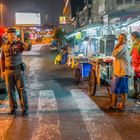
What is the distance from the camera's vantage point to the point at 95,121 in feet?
24.1

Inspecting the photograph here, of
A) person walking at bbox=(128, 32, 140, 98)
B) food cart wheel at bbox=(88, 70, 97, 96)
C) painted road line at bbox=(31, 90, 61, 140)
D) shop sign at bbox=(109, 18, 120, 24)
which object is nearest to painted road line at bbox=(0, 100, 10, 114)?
painted road line at bbox=(31, 90, 61, 140)

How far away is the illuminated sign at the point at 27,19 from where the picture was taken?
96188 millimetres

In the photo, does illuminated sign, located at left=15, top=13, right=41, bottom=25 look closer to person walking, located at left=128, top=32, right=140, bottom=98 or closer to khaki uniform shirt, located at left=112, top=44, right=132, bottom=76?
person walking, located at left=128, top=32, right=140, bottom=98

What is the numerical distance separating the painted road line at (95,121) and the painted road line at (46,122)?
2.14ft

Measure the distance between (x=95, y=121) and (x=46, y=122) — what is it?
1.10m

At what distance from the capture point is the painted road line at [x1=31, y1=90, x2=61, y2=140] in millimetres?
6332

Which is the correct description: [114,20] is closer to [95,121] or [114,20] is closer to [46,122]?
[95,121]

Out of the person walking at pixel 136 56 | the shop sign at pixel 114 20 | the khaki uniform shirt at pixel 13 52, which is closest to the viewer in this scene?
the khaki uniform shirt at pixel 13 52

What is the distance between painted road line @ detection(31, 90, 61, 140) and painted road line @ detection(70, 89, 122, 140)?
651 mm

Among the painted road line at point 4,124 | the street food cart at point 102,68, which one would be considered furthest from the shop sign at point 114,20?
the painted road line at point 4,124

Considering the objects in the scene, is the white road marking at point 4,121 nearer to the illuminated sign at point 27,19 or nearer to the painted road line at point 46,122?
the painted road line at point 46,122

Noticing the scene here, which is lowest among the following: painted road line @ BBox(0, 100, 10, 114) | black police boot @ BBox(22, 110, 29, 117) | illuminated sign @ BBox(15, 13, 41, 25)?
painted road line @ BBox(0, 100, 10, 114)

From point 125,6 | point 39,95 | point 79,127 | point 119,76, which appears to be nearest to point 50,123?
point 79,127

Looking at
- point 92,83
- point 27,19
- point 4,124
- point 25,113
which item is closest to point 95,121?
point 25,113
